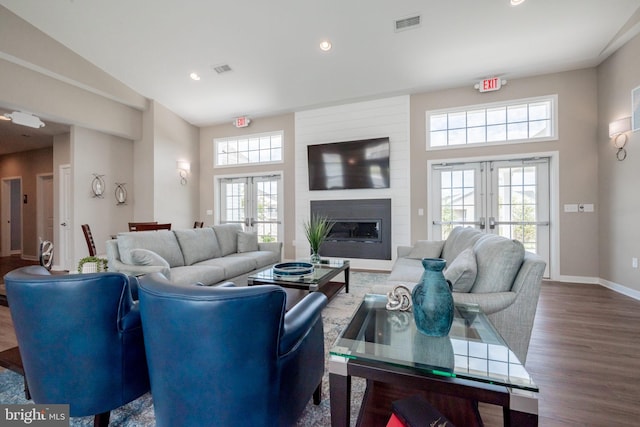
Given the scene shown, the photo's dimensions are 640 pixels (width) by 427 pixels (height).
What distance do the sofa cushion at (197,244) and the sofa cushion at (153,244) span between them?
8 cm

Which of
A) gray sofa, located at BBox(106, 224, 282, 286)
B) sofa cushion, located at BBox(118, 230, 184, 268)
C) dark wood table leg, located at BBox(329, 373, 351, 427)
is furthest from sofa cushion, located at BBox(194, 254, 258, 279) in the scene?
dark wood table leg, located at BBox(329, 373, 351, 427)

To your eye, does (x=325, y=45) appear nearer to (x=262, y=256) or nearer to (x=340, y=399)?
(x=262, y=256)

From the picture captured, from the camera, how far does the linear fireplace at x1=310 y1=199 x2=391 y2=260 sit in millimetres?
5043

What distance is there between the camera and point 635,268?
133 inches

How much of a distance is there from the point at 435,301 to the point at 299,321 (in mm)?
651

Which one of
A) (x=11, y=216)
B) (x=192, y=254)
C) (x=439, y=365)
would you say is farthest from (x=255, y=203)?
(x=11, y=216)

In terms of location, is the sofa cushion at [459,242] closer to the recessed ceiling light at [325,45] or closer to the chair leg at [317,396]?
the chair leg at [317,396]

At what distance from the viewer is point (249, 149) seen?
20.6 feet

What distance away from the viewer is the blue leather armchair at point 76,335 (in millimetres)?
1133

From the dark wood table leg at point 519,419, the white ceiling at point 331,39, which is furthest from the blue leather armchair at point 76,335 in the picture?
the white ceiling at point 331,39

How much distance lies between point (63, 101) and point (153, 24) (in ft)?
7.15

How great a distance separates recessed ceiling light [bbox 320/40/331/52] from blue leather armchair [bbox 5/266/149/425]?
3.95 metres

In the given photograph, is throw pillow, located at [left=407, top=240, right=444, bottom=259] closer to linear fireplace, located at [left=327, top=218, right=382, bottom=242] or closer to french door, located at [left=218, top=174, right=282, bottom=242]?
linear fireplace, located at [left=327, top=218, right=382, bottom=242]

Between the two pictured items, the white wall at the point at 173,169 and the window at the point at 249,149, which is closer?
the white wall at the point at 173,169
